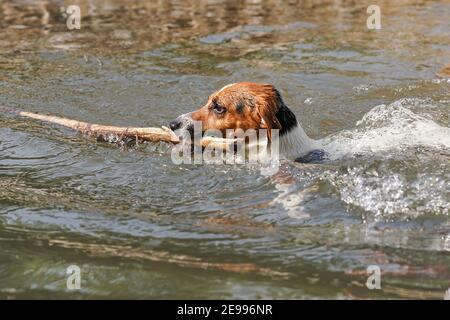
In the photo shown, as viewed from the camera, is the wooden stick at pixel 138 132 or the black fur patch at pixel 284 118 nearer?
the black fur patch at pixel 284 118

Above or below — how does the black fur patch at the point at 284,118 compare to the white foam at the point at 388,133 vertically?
above

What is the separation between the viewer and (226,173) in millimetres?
6773

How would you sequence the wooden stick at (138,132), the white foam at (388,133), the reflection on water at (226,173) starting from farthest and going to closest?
the white foam at (388,133) < the wooden stick at (138,132) < the reflection on water at (226,173)

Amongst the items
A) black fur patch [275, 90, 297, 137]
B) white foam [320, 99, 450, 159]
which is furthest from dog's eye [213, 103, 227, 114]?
white foam [320, 99, 450, 159]

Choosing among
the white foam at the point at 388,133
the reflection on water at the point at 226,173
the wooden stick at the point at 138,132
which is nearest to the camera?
the reflection on water at the point at 226,173

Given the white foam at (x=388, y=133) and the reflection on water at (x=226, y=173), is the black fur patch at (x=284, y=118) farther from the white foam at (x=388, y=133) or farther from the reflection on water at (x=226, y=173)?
the white foam at (x=388, y=133)

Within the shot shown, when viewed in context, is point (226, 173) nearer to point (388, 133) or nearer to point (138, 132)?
point (138, 132)

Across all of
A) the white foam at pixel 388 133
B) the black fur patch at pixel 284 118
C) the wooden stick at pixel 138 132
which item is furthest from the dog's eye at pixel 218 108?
the white foam at pixel 388 133

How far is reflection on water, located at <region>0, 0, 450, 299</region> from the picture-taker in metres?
4.85

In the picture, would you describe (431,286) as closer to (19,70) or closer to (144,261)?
(144,261)

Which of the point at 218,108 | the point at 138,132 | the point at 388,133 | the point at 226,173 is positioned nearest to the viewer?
the point at 226,173

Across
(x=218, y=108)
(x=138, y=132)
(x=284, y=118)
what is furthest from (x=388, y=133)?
(x=138, y=132)

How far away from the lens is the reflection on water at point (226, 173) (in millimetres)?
4852
